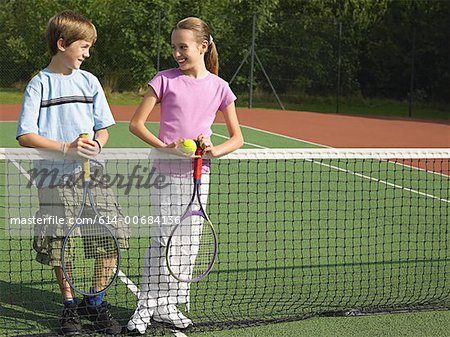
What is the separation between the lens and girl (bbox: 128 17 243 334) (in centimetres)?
419

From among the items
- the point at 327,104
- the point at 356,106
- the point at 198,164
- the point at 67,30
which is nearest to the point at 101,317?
the point at 198,164

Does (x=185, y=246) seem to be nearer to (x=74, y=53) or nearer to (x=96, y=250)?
(x=96, y=250)

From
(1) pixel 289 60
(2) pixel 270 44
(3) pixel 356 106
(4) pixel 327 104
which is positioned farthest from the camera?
(3) pixel 356 106

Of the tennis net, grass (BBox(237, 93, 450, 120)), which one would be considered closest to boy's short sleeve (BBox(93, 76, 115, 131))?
the tennis net

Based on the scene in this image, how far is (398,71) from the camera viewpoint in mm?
27078

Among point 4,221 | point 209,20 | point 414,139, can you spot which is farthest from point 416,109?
point 4,221

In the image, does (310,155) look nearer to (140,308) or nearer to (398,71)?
(140,308)

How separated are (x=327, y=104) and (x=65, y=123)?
21.6m

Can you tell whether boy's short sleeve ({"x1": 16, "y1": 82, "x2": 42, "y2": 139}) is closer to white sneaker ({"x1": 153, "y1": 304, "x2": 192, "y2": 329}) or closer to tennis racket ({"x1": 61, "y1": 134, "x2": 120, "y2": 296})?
tennis racket ({"x1": 61, "y1": 134, "x2": 120, "y2": 296})

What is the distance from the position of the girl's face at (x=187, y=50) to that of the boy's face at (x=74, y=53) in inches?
18.3

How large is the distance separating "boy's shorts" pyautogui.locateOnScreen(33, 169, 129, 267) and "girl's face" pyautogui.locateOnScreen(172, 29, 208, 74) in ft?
2.67

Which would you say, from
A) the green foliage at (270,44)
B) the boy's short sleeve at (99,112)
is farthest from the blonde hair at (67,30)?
the green foliage at (270,44)

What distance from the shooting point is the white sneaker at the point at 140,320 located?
434 cm

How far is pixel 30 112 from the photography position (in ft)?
13.3
